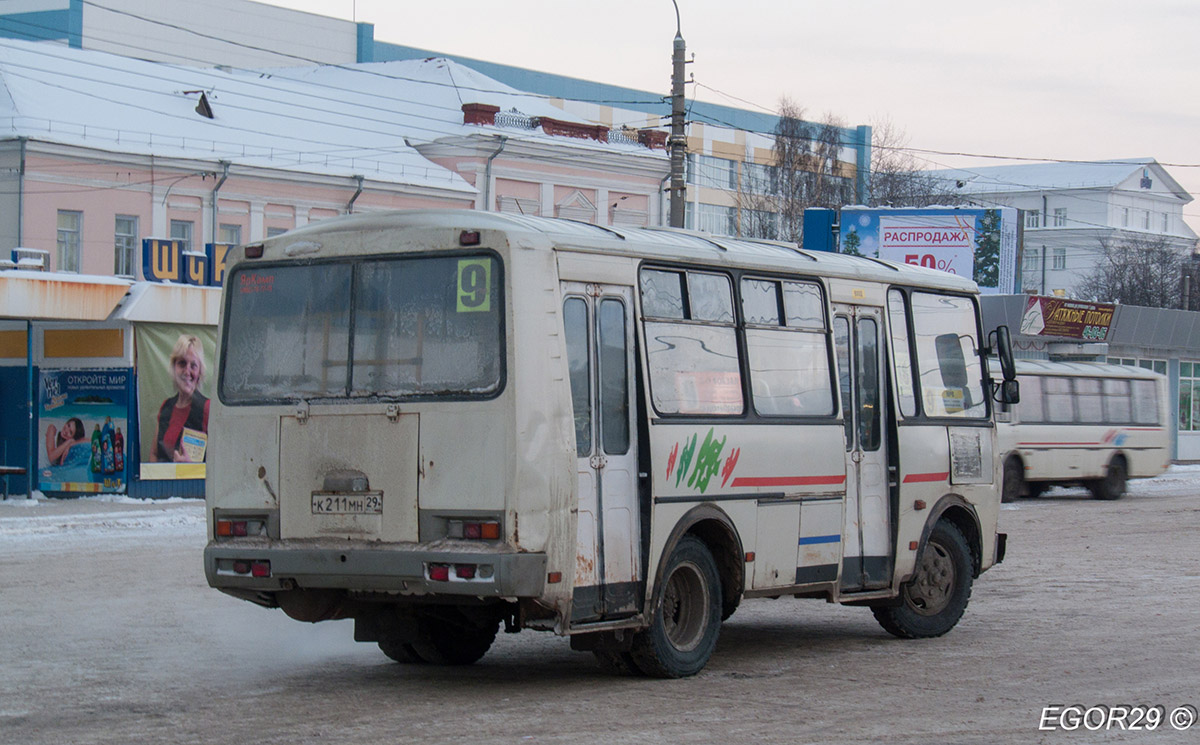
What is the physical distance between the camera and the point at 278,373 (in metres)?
9.47

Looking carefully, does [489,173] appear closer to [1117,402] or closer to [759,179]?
[1117,402]

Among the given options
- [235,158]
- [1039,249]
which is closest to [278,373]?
[235,158]

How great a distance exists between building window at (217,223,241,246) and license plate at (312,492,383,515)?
36.1 meters

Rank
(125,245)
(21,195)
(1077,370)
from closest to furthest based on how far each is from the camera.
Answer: (1077,370)
(21,195)
(125,245)

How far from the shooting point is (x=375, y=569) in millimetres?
8836

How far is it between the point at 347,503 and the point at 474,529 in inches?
31.4

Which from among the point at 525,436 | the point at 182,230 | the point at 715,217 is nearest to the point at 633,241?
the point at 525,436

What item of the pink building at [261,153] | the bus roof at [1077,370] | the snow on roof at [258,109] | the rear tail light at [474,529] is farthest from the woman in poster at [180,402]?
the rear tail light at [474,529]

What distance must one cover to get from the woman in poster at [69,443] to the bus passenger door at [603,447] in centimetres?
1911

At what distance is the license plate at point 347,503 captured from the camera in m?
8.95

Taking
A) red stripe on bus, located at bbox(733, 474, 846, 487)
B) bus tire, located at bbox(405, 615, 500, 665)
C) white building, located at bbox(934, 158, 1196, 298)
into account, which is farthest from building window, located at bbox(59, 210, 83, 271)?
white building, located at bbox(934, 158, 1196, 298)

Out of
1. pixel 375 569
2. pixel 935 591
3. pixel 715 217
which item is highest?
pixel 715 217

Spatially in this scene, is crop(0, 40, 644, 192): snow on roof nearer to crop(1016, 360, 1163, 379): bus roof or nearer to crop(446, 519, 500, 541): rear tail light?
crop(1016, 360, 1163, 379): bus roof

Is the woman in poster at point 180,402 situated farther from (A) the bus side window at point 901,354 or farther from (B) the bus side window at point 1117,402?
(B) the bus side window at point 1117,402
